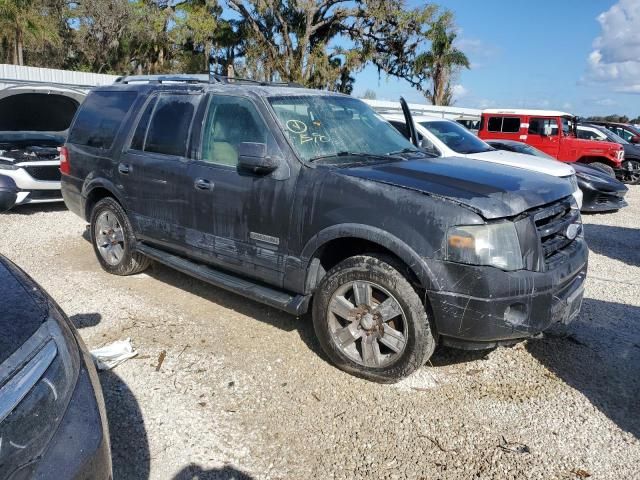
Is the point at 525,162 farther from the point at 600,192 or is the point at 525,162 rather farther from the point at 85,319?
the point at 85,319

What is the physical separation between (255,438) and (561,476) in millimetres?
1627

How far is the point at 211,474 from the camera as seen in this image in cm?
270

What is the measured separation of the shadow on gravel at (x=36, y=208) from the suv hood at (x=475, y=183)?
6.88 metres

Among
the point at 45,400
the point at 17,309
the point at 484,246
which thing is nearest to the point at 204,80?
the point at 484,246

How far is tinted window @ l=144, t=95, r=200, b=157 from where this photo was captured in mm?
4555

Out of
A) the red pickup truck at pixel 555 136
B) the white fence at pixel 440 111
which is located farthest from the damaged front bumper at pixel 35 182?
the white fence at pixel 440 111

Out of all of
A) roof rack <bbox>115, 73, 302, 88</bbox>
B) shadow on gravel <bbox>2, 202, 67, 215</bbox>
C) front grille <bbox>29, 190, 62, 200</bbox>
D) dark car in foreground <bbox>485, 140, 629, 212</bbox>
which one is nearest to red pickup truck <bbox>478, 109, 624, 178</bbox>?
dark car in foreground <bbox>485, 140, 629, 212</bbox>

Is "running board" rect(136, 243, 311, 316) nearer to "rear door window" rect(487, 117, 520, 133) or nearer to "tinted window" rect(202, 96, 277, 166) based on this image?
"tinted window" rect(202, 96, 277, 166)

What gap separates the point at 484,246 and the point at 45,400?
7.64 ft

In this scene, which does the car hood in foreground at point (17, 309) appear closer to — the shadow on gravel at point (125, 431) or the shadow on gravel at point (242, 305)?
the shadow on gravel at point (125, 431)

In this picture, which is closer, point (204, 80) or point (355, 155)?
point (355, 155)

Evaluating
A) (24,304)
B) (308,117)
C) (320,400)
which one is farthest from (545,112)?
(24,304)

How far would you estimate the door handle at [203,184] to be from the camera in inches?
167

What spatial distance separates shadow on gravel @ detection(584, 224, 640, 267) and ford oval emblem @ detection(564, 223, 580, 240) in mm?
3728
